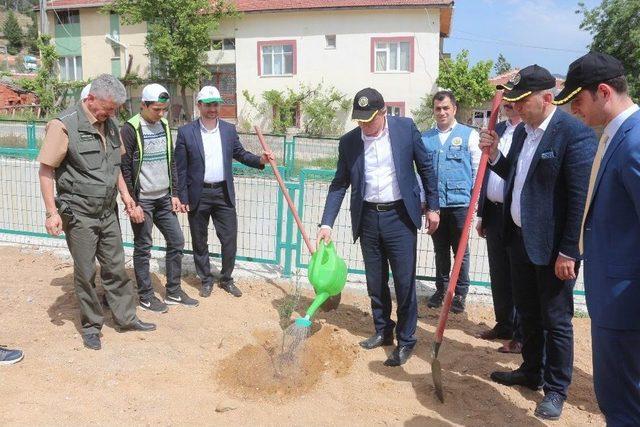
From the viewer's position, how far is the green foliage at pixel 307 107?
24828mm

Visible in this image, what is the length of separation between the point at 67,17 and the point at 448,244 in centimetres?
3079

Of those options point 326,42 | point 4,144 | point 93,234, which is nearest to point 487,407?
point 93,234

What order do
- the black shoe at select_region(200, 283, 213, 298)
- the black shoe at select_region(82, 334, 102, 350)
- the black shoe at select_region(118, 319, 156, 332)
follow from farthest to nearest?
1. the black shoe at select_region(200, 283, 213, 298)
2. the black shoe at select_region(118, 319, 156, 332)
3. the black shoe at select_region(82, 334, 102, 350)

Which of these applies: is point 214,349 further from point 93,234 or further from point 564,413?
point 564,413

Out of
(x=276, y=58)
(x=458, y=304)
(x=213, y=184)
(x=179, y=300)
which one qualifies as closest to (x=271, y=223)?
(x=213, y=184)

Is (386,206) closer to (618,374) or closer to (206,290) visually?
(618,374)

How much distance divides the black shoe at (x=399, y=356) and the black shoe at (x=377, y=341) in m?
0.25

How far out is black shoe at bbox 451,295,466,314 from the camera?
5.11 metres

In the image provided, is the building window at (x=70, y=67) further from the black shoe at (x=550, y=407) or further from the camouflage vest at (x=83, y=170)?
the black shoe at (x=550, y=407)

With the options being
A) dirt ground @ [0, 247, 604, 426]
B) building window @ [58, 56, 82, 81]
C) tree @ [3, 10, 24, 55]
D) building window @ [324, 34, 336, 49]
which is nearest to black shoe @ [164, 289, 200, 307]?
dirt ground @ [0, 247, 604, 426]

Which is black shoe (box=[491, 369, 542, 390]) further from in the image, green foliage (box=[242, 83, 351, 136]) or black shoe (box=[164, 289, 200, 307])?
green foliage (box=[242, 83, 351, 136])

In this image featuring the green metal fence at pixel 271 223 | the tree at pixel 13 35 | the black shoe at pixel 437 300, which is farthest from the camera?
the tree at pixel 13 35

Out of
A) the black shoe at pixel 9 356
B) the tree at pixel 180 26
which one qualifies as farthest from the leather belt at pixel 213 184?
the tree at pixel 180 26

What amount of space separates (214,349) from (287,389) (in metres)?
0.87
